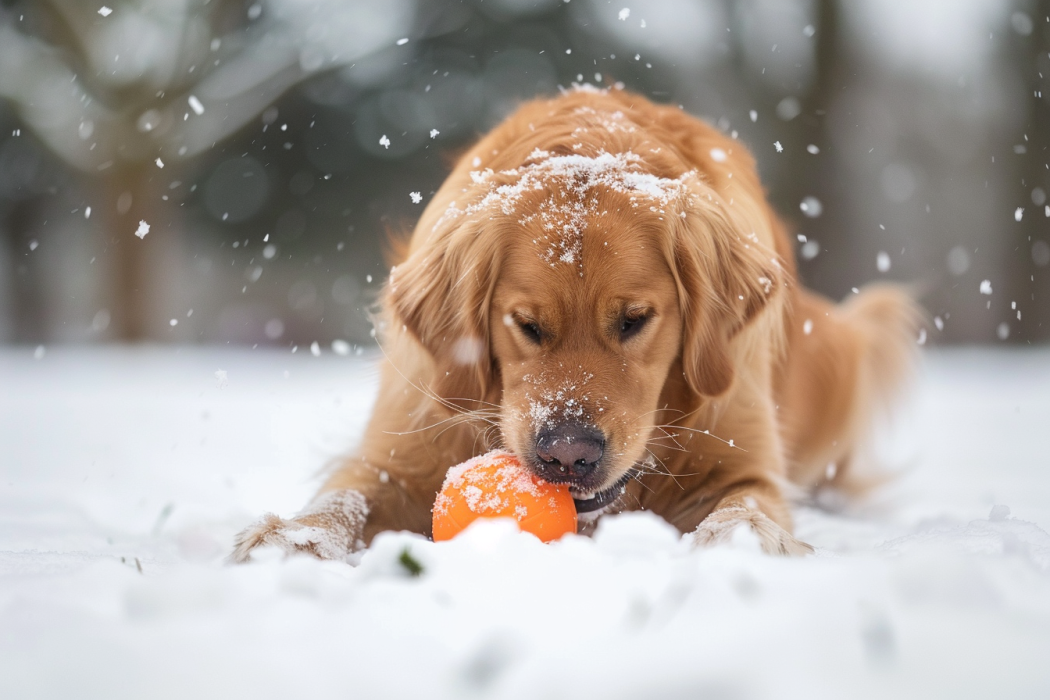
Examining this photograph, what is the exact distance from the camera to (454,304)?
8.27ft

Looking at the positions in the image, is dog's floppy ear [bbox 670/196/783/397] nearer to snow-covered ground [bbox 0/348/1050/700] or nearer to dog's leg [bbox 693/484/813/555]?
dog's leg [bbox 693/484/813/555]

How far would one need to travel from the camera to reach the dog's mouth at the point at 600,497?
2.21 metres

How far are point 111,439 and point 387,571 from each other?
3.38 m

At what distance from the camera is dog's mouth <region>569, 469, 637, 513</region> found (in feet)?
7.26

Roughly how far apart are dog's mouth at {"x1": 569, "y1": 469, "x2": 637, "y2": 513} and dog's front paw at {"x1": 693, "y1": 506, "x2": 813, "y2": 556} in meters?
0.26

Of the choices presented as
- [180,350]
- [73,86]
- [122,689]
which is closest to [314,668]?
[122,689]

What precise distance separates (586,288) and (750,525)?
732 mm

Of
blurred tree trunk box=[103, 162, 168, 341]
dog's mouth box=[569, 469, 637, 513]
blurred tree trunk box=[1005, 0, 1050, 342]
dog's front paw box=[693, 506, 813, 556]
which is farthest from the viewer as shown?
blurred tree trunk box=[1005, 0, 1050, 342]

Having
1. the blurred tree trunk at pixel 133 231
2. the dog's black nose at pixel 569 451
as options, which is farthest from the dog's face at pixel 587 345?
the blurred tree trunk at pixel 133 231

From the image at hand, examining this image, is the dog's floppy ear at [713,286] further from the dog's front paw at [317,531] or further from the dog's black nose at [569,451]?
the dog's front paw at [317,531]

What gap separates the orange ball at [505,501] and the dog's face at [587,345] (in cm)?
5

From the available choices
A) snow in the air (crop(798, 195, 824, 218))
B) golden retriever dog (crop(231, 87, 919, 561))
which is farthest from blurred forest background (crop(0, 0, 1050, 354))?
golden retriever dog (crop(231, 87, 919, 561))

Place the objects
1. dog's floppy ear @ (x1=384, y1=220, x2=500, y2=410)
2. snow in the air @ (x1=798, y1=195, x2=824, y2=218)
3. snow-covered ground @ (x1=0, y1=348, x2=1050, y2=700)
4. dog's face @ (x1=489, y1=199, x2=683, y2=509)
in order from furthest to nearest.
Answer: snow in the air @ (x1=798, y1=195, x2=824, y2=218)
dog's floppy ear @ (x1=384, y1=220, x2=500, y2=410)
dog's face @ (x1=489, y1=199, x2=683, y2=509)
snow-covered ground @ (x1=0, y1=348, x2=1050, y2=700)

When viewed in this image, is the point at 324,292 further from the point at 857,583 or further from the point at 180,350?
the point at 857,583
